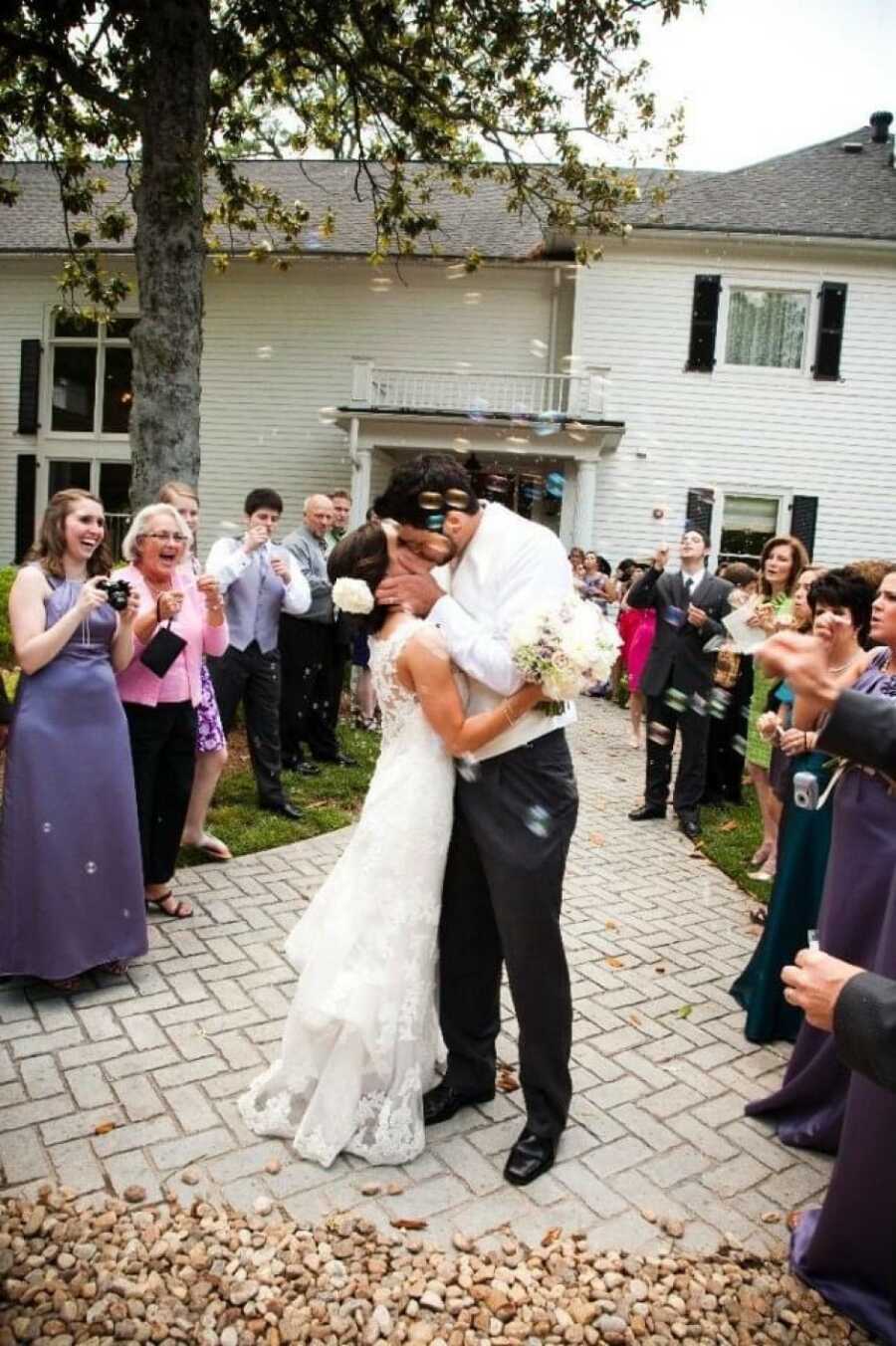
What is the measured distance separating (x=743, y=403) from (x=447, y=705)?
53.2ft

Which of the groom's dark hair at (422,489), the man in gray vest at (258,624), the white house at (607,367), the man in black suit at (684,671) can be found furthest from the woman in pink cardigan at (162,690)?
the white house at (607,367)

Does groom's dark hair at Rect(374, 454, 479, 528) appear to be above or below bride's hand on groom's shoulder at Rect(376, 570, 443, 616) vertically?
above

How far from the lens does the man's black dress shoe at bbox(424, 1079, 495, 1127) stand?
344cm

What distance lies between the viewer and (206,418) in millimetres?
18734

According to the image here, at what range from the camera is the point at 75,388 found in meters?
20.1

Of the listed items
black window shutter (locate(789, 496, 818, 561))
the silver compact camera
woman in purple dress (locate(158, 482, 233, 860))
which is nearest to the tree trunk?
woman in purple dress (locate(158, 482, 233, 860))

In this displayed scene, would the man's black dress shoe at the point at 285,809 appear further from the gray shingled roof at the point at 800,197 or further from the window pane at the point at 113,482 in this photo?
the window pane at the point at 113,482

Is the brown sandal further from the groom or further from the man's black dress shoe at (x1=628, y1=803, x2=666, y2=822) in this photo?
the man's black dress shoe at (x1=628, y1=803, x2=666, y2=822)

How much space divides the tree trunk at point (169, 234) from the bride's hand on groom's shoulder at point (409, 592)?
6145 mm

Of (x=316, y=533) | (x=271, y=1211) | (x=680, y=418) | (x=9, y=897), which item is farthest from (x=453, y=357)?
(x=271, y=1211)

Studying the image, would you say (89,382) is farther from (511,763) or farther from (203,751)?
(511,763)

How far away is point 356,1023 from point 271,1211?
24.1 inches

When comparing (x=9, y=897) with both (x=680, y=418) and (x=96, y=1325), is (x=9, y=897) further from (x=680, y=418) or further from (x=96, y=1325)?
(x=680, y=418)

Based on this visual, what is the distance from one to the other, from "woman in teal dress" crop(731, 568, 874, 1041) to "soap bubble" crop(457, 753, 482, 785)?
1.44 m
